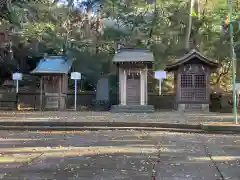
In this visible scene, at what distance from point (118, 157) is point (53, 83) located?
18509 millimetres

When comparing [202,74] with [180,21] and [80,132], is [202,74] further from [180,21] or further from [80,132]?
[80,132]

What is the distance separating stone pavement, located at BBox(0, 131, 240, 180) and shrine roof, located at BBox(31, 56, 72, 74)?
43.8ft

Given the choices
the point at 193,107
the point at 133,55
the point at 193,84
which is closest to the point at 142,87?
the point at 133,55

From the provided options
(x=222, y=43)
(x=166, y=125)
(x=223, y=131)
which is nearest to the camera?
(x=223, y=131)

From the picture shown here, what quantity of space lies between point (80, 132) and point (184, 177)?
807 centimetres

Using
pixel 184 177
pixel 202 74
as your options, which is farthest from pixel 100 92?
pixel 184 177

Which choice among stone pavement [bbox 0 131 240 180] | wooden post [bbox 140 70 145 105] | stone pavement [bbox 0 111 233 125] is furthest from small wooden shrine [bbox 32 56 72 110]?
stone pavement [bbox 0 131 240 180]

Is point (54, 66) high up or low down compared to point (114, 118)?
up

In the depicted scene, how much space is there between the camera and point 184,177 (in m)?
6.64

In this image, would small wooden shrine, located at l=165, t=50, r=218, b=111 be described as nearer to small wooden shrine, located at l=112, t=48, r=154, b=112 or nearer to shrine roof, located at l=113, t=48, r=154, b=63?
shrine roof, located at l=113, t=48, r=154, b=63

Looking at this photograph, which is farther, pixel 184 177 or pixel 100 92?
pixel 100 92

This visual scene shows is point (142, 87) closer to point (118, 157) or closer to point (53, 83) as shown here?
point (53, 83)

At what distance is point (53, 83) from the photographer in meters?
26.6

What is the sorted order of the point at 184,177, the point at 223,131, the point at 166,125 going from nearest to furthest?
the point at 184,177
the point at 223,131
the point at 166,125
